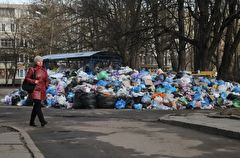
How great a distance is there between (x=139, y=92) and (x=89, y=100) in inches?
93.1

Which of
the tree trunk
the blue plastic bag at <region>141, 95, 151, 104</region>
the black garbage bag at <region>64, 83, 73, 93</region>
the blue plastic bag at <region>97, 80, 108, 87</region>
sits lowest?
the blue plastic bag at <region>141, 95, 151, 104</region>

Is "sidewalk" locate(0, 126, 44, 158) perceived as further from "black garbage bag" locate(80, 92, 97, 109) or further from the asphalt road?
"black garbage bag" locate(80, 92, 97, 109)

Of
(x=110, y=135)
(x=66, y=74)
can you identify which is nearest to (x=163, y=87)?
(x=66, y=74)

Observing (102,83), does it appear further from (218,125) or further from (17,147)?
(17,147)

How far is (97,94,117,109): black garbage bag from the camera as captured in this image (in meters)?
18.1

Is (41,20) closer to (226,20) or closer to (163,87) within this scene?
(226,20)

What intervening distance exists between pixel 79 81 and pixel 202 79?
21.0 feet

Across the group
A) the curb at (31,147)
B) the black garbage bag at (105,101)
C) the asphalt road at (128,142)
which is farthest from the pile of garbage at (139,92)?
the curb at (31,147)

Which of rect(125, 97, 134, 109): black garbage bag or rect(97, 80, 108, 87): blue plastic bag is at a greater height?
rect(97, 80, 108, 87): blue plastic bag

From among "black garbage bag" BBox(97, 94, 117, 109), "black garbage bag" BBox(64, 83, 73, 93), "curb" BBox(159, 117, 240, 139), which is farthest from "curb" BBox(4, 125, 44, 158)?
"black garbage bag" BBox(64, 83, 73, 93)

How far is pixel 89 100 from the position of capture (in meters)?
18.1

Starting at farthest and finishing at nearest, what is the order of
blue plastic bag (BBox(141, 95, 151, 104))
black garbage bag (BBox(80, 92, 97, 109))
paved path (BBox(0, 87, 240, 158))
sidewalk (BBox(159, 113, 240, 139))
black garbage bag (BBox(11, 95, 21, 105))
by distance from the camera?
black garbage bag (BBox(11, 95, 21, 105)) → blue plastic bag (BBox(141, 95, 151, 104)) → black garbage bag (BBox(80, 92, 97, 109)) → sidewalk (BBox(159, 113, 240, 139)) → paved path (BBox(0, 87, 240, 158))

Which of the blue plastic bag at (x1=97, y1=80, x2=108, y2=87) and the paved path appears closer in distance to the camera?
the paved path

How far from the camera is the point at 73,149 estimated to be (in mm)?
6957
